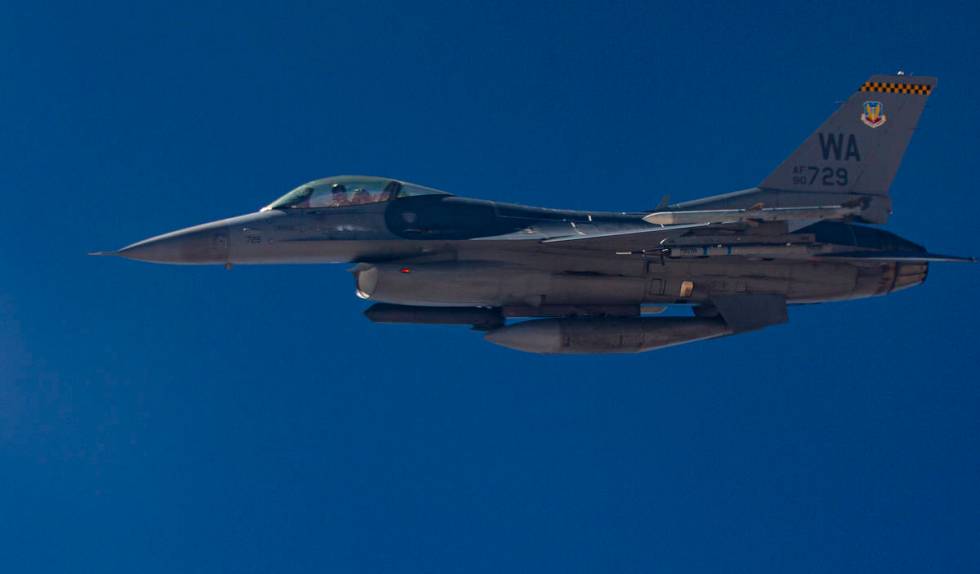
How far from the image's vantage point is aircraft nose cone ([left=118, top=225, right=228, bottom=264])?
651 inches

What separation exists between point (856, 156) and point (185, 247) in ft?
33.5

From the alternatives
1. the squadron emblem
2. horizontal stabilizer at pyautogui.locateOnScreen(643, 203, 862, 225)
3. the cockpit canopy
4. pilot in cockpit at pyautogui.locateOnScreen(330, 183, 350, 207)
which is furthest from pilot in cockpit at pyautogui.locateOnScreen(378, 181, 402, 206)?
the squadron emblem

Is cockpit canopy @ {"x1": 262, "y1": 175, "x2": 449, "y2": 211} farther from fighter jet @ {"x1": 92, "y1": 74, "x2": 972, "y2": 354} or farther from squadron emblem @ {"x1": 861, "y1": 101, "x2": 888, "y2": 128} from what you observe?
squadron emblem @ {"x1": 861, "y1": 101, "x2": 888, "y2": 128}

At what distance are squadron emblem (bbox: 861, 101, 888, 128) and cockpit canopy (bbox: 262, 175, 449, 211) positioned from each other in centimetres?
726

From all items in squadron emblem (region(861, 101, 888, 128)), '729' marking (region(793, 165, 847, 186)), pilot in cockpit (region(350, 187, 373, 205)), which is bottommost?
pilot in cockpit (region(350, 187, 373, 205))

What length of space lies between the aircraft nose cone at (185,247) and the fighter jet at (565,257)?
19 millimetres

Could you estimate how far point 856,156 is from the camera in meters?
18.7

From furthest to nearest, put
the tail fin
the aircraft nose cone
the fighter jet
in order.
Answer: the tail fin < the fighter jet < the aircraft nose cone

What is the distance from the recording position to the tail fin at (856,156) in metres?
18.5

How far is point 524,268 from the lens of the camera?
17.1 meters

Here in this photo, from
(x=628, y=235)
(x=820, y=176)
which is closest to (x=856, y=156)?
(x=820, y=176)

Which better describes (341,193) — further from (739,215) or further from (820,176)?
(820,176)

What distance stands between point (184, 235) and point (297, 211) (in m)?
1.59

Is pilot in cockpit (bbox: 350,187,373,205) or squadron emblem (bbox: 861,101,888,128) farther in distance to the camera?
squadron emblem (bbox: 861,101,888,128)
